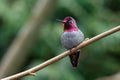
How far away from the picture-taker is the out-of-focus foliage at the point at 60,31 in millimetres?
4566

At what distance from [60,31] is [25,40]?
430mm

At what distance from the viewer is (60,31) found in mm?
4523

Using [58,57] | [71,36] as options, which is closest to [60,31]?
[71,36]

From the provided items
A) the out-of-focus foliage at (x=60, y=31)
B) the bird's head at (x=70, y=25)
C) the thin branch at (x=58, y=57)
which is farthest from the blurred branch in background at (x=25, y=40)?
the thin branch at (x=58, y=57)

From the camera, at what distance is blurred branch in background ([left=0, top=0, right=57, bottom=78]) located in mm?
4211

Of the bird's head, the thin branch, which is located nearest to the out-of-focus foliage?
the bird's head

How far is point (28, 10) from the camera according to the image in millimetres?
4680

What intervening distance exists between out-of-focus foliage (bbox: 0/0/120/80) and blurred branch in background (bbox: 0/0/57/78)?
139 mm

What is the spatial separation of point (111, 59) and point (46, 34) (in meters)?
1.00

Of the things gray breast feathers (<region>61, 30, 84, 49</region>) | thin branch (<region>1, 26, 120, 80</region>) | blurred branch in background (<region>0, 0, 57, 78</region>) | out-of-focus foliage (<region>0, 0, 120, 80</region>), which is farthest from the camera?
out-of-focus foliage (<region>0, 0, 120, 80</region>)

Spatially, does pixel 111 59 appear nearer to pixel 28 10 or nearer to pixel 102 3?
pixel 102 3

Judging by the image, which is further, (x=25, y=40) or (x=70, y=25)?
(x=25, y=40)

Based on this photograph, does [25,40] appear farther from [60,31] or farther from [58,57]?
[58,57]

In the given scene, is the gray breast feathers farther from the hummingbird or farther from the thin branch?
the thin branch
